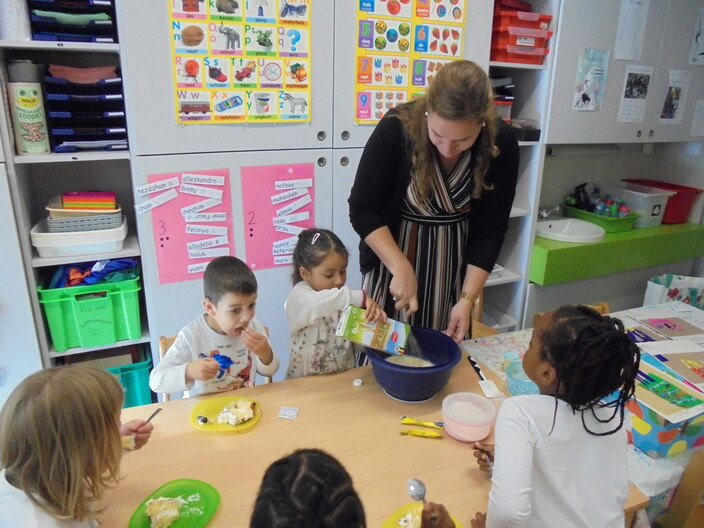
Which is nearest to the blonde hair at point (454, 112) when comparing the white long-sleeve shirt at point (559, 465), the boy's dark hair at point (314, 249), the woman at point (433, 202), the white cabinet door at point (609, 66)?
the woman at point (433, 202)

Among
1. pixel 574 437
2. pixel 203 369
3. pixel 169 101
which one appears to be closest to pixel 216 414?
pixel 203 369

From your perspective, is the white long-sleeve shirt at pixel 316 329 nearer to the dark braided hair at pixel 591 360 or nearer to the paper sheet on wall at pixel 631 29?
the dark braided hair at pixel 591 360

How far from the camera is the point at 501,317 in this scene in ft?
9.61

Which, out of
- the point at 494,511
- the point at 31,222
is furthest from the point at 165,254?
the point at 494,511

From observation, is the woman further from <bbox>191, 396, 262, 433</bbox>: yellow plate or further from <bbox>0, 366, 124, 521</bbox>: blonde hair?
<bbox>0, 366, 124, 521</bbox>: blonde hair

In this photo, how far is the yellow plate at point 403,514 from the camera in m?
0.91

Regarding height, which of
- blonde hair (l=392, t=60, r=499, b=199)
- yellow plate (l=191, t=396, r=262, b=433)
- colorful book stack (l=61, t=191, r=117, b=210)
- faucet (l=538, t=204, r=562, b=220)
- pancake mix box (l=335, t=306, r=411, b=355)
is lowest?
yellow plate (l=191, t=396, r=262, b=433)

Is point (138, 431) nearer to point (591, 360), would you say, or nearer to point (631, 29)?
point (591, 360)

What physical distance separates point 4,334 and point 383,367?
4.67 ft

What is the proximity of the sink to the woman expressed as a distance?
1.33 m

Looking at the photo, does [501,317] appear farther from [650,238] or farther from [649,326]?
[649,326]

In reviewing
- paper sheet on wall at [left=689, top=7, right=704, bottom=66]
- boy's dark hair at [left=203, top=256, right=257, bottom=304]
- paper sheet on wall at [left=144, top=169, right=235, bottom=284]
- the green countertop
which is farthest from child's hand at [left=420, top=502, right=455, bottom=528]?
paper sheet on wall at [left=689, top=7, right=704, bottom=66]

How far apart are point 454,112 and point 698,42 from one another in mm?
2444

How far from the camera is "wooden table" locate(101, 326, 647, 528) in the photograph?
97 cm
